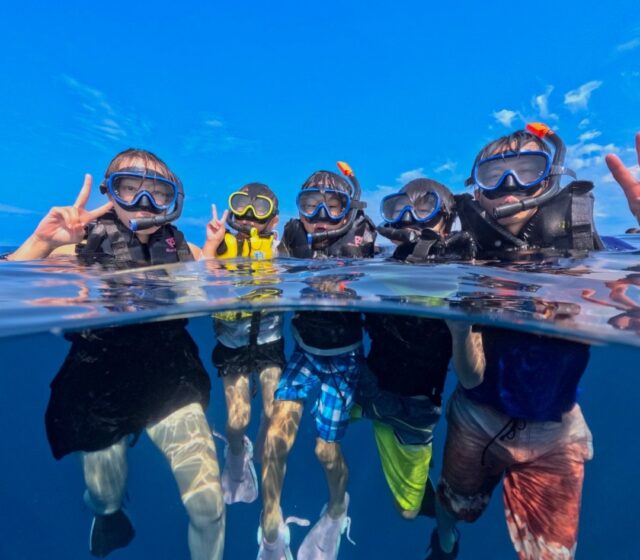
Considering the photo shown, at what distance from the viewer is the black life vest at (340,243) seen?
20.9 ft

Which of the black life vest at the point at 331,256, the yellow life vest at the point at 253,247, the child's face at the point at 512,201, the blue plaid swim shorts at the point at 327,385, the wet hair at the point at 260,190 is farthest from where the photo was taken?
the wet hair at the point at 260,190

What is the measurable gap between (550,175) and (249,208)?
16.3 ft

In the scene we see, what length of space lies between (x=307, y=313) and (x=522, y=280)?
2.52 m

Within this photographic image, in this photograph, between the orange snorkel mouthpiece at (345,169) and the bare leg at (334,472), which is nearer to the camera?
the bare leg at (334,472)

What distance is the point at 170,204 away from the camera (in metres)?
4.95

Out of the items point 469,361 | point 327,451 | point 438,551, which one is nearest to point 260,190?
point 327,451

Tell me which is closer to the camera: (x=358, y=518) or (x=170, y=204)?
(x=170, y=204)

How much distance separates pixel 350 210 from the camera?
6160mm

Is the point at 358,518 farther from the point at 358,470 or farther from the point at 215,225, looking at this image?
the point at 215,225

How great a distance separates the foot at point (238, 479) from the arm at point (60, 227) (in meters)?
3.93

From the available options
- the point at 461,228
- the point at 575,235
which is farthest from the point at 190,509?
the point at 575,235

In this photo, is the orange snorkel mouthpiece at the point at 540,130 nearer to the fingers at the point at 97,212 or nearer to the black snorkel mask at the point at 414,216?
the black snorkel mask at the point at 414,216

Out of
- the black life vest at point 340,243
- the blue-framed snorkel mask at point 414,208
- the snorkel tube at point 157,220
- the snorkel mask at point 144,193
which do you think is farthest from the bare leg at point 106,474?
the blue-framed snorkel mask at point 414,208

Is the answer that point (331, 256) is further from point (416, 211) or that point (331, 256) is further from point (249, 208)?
point (249, 208)
